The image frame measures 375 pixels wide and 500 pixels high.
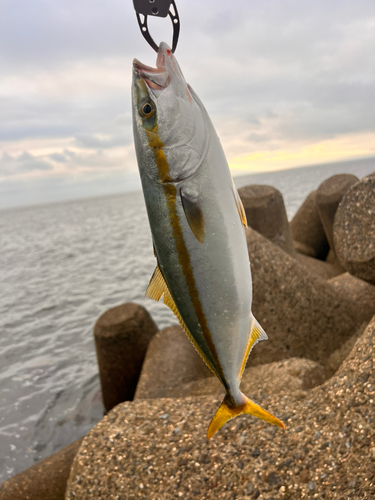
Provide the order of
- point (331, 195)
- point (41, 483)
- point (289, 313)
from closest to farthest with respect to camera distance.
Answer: point (41, 483), point (289, 313), point (331, 195)

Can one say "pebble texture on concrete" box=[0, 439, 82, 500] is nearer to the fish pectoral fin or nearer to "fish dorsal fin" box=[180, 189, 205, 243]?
the fish pectoral fin

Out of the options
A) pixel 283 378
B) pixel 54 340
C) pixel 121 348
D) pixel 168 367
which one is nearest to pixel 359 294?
pixel 283 378

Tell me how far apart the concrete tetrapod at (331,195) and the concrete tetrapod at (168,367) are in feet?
14.8

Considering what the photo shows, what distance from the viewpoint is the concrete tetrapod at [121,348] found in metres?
6.21

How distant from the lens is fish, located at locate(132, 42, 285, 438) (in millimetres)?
1522

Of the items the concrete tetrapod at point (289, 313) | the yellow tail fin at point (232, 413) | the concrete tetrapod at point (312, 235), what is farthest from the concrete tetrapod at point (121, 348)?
the concrete tetrapod at point (312, 235)

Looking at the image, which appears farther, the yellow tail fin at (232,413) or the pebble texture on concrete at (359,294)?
the pebble texture on concrete at (359,294)

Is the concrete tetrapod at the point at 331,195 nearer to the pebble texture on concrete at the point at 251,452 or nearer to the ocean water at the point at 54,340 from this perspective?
the ocean water at the point at 54,340

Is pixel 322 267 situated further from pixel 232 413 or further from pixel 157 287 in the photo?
pixel 157 287

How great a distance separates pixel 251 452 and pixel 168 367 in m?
3.02

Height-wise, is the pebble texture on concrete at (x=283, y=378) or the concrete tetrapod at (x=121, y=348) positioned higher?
the pebble texture on concrete at (x=283, y=378)

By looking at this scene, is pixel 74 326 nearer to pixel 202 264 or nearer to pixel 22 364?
pixel 22 364

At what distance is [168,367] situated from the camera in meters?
5.60

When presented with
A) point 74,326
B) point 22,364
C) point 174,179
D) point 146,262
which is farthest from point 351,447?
point 146,262
